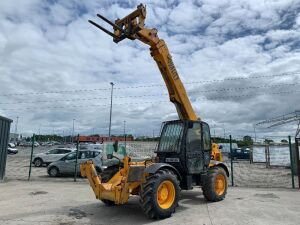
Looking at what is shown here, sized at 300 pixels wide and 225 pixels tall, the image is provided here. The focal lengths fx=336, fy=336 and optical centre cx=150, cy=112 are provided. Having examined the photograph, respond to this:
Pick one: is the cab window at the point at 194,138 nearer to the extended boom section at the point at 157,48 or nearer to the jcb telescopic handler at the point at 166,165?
the jcb telescopic handler at the point at 166,165

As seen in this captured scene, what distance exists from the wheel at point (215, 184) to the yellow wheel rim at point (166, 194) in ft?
6.74

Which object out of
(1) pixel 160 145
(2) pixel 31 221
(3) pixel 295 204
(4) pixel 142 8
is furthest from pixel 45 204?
(3) pixel 295 204

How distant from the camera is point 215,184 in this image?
419 inches

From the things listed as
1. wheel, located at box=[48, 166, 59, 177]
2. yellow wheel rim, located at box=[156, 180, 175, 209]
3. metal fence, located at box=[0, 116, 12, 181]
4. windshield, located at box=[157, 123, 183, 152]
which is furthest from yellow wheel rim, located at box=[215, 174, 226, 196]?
wheel, located at box=[48, 166, 59, 177]

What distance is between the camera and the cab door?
9859mm

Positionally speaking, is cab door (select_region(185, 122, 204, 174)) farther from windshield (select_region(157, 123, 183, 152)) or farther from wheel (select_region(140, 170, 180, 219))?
wheel (select_region(140, 170, 180, 219))

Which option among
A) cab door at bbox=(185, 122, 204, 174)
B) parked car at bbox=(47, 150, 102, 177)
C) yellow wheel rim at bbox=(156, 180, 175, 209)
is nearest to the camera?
yellow wheel rim at bbox=(156, 180, 175, 209)

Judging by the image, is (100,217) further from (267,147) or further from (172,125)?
(267,147)

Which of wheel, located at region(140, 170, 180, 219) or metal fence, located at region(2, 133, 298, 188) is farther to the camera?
metal fence, located at region(2, 133, 298, 188)

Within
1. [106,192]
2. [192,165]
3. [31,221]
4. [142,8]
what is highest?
[142,8]

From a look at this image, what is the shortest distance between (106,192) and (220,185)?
4250mm

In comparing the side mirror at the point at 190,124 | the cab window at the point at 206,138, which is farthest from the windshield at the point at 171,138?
the cab window at the point at 206,138

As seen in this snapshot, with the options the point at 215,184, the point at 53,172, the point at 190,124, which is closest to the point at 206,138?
the point at 190,124

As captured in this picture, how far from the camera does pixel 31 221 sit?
806 centimetres
